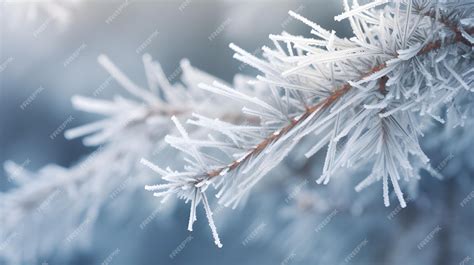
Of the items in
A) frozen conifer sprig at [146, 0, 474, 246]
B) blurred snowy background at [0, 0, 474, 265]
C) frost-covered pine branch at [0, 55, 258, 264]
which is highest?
blurred snowy background at [0, 0, 474, 265]

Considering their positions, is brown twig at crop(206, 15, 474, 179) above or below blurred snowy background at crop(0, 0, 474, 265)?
below

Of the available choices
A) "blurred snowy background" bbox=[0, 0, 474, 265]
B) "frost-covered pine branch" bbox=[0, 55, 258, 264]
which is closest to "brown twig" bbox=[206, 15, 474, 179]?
"frost-covered pine branch" bbox=[0, 55, 258, 264]

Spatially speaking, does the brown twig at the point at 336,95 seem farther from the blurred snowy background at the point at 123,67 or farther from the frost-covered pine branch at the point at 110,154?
the blurred snowy background at the point at 123,67

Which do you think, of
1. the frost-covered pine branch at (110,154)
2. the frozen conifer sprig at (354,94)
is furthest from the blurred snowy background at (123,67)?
the frozen conifer sprig at (354,94)

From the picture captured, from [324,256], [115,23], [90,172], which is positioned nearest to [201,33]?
[115,23]

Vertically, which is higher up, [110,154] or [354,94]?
[110,154]

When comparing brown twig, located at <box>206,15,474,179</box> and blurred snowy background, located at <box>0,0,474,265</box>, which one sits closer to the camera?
brown twig, located at <box>206,15,474,179</box>

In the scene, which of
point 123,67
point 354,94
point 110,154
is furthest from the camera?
point 123,67

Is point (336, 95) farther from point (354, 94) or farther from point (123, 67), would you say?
point (123, 67)

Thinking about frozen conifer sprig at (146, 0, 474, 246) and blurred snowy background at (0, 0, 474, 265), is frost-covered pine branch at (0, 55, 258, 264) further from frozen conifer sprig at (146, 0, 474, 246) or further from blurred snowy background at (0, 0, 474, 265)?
blurred snowy background at (0, 0, 474, 265)

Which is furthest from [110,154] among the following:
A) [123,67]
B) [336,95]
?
[123,67]
